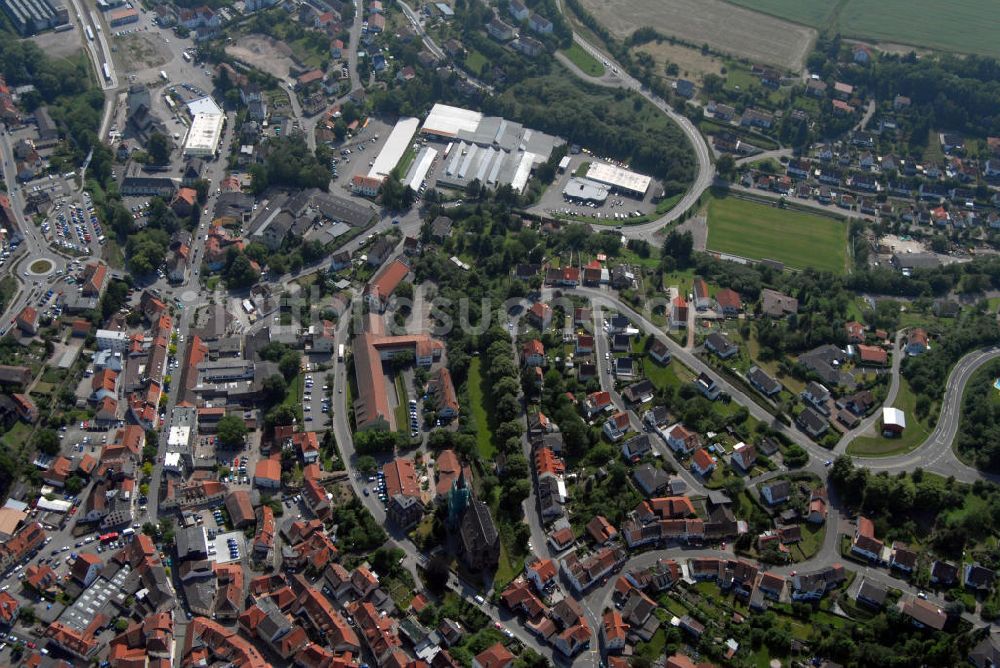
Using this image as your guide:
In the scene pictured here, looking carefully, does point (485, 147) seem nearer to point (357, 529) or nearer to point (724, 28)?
point (724, 28)

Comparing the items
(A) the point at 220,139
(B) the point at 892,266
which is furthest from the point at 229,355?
(B) the point at 892,266

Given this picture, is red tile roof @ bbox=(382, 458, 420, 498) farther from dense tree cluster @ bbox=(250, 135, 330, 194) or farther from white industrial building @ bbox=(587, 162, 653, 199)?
white industrial building @ bbox=(587, 162, 653, 199)

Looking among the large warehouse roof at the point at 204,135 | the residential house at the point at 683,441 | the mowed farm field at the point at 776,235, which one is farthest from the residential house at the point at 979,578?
the large warehouse roof at the point at 204,135

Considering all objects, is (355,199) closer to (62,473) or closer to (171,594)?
(62,473)

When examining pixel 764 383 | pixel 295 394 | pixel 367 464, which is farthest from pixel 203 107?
pixel 764 383

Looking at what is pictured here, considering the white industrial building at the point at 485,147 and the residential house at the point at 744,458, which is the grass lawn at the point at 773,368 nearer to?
the residential house at the point at 744,458
